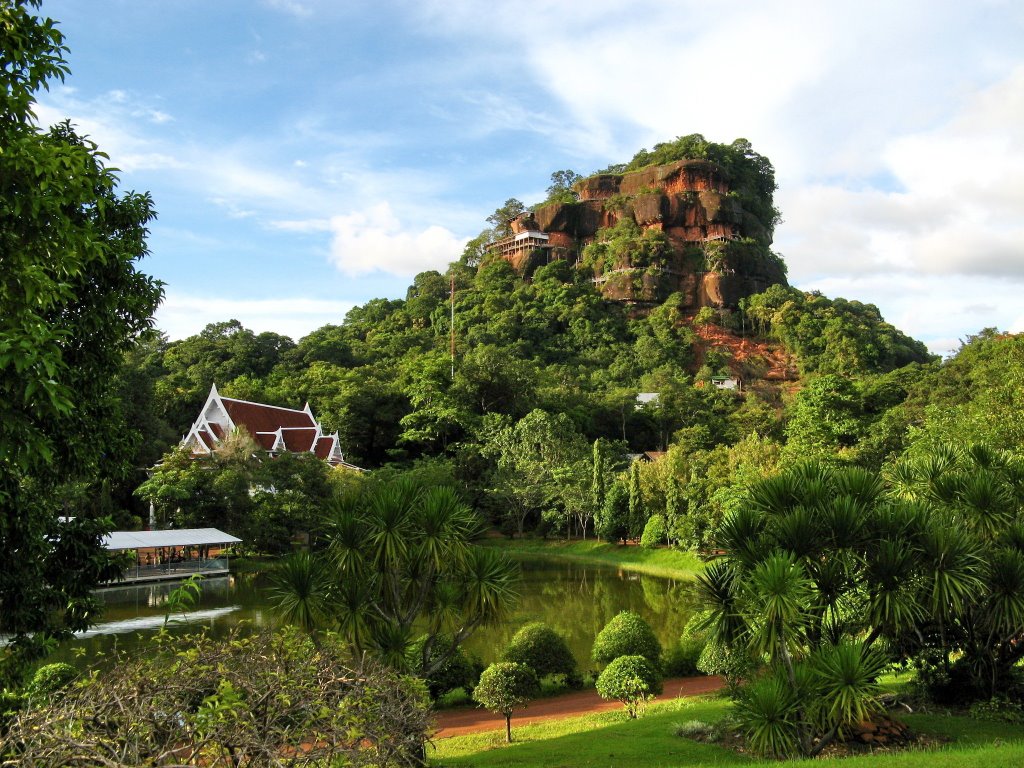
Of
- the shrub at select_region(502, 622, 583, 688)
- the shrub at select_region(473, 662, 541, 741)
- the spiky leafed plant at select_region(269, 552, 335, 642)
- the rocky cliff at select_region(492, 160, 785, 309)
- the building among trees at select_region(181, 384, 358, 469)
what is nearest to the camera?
the spiky leafed plant at select_region(269, 552, 335, 642)

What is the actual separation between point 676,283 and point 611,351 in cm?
1359

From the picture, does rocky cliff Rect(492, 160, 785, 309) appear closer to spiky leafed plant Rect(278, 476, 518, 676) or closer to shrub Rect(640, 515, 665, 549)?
shrub Rect(640, 515, 665, 549)

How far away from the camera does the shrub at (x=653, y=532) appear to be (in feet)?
96.2

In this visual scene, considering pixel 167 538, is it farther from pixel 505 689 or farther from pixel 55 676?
pixel 505 689

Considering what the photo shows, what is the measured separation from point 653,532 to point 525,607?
10.4 meters

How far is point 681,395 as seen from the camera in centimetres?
4553

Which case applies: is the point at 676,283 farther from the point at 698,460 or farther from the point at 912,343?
the point at 698,460

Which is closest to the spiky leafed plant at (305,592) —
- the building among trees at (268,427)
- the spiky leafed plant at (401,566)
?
the spiky leafed plant at (401,566)

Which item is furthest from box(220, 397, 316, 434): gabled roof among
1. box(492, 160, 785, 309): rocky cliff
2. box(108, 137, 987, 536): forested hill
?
box(492, 160, 785, 309): rocky cliff

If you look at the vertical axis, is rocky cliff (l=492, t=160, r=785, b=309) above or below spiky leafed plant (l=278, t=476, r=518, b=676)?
above

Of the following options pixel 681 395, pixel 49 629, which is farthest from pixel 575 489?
pixel 49 629

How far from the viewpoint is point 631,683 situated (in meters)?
10.4

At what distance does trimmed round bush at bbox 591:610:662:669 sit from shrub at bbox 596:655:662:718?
1.28 metres

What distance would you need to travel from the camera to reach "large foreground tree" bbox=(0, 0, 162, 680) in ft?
13.5
